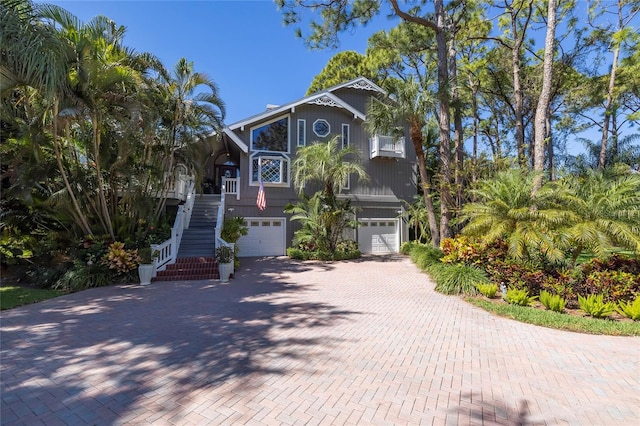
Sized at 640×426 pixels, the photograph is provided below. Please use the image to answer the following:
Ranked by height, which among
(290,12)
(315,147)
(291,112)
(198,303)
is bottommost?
(198,303)

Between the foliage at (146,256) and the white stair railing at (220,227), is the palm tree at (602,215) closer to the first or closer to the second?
the white stair railing at (220,227)

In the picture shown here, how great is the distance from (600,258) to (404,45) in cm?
1532

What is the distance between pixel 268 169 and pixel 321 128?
12.4ft

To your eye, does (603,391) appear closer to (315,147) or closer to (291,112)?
(315,147)

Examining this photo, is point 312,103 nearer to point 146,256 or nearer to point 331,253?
point 331,253

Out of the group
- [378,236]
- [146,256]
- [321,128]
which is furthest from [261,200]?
Answer: [378,236]

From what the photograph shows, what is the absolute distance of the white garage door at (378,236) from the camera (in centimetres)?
1753

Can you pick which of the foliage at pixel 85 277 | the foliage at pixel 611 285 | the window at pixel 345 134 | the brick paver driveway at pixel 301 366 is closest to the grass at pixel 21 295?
the foliage at pixel 85 277

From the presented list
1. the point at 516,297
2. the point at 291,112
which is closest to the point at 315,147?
the point at 291,112

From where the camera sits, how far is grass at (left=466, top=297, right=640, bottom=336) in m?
5.54

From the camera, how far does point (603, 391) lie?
3.60m

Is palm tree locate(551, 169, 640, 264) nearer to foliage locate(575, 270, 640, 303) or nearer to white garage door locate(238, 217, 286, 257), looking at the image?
foliage locate(575, 270, 640, 303)

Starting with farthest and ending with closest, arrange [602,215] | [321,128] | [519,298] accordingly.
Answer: [321,128] < [602,215] < [519,298]

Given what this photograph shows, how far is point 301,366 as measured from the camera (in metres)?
4.12
